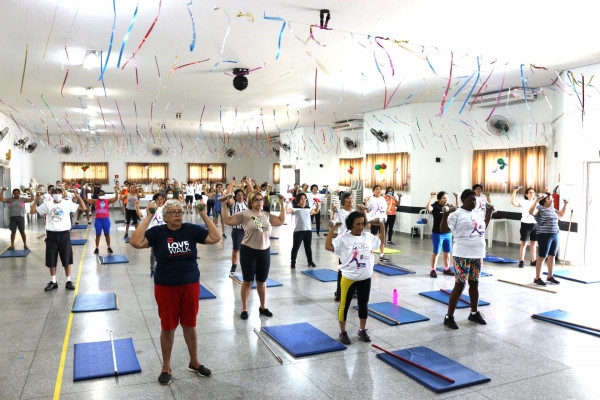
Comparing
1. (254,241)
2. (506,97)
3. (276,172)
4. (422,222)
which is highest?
(506,97)

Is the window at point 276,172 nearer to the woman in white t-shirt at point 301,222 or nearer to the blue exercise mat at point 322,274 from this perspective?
the woman in white t-shirt at point 301,222

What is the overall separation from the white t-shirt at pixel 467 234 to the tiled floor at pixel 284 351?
2.68 ft

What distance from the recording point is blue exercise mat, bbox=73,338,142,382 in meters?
3.82

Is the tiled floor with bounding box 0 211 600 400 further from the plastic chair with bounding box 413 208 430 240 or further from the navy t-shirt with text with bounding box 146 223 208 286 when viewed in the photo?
the plastic chair with bounding box 413 208 430 240

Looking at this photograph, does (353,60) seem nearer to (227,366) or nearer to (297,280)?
(297,280)

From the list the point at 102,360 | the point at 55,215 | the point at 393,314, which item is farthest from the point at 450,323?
the point at 55,215

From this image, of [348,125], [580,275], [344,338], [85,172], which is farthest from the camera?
[85,172]

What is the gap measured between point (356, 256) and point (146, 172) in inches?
864

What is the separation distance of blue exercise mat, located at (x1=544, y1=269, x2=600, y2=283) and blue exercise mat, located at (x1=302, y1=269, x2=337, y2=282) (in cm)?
368

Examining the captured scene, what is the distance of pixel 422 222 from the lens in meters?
12.7

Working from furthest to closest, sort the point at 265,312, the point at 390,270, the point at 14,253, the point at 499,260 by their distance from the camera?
the point at 14,253 → the point at 499,260 → the point at 390,270 → the point at 265,312

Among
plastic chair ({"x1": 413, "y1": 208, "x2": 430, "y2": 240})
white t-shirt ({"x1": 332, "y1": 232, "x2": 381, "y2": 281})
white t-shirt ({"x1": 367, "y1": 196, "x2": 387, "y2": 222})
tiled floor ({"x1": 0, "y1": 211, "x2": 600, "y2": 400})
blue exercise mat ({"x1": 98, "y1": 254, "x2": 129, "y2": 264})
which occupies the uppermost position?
white t-shirt ({"x1": 367, "y1": 196, "x2": 387, "y2": 222})

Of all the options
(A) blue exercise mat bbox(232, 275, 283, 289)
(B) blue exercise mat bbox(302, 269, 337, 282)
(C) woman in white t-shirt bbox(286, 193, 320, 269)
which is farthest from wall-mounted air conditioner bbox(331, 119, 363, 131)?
(A) blue exercise mat bbox(232, 275, 283, 289)

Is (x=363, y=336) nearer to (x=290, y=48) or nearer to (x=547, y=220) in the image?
(x=547, y=220)
